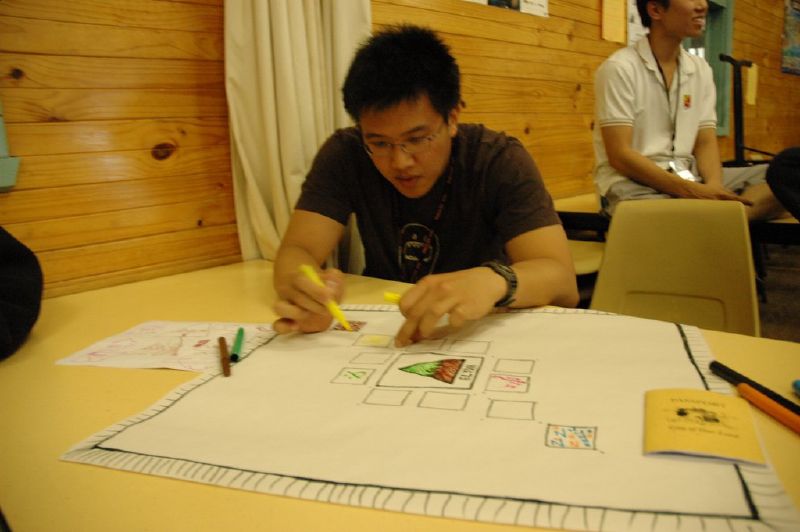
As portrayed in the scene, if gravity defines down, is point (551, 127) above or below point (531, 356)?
above

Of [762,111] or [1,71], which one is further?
[762,111]

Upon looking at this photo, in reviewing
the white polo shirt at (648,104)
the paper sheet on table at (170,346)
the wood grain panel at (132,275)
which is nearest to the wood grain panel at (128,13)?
the wood grain panel at (132,275)

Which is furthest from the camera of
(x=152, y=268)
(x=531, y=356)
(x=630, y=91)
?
(x=630, y=91)

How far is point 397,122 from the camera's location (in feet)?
3.40

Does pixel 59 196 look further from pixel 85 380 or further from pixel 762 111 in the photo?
pixel 762 111

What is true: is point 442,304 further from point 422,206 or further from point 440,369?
point 422,206

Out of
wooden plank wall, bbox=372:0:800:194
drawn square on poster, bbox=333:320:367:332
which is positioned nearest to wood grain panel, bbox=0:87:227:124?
wooden plank wall, bbox=372:0:800:194

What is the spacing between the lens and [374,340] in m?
0.80

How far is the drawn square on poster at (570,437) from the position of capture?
493 millimetres

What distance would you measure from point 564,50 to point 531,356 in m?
2.32

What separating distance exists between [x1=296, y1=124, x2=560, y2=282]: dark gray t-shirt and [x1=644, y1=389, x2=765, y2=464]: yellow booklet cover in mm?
644

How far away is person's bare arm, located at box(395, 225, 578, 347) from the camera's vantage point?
76 cm

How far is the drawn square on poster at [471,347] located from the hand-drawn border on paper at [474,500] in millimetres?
297

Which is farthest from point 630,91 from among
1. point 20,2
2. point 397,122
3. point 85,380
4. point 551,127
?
point 85,380
